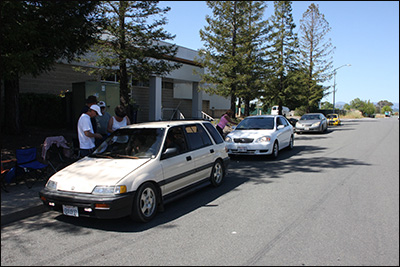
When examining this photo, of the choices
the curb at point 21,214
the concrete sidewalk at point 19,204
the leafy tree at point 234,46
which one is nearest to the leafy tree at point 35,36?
the concrete sidewalk at point 19,204

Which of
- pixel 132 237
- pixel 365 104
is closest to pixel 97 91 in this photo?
pixel 132 237

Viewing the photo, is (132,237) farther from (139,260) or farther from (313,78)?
(313,78)

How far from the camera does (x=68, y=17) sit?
361 inches

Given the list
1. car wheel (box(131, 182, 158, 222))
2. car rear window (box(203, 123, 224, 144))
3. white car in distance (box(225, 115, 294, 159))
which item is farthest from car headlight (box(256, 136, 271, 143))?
car wheel (box(131, 182, 158, 222))

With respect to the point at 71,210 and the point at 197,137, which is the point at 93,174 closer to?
the point at 71,210

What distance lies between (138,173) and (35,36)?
19.3 feet

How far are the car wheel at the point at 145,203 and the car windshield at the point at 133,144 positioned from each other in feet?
2.15

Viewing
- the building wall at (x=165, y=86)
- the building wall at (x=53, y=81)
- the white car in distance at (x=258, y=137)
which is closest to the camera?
the white car in distance at (x=258, y=137)

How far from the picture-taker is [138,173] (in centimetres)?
482

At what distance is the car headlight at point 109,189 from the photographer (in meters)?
4.49

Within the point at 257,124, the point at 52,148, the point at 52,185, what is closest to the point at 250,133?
the point at 257,124

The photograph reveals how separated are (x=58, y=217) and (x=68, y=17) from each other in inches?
252

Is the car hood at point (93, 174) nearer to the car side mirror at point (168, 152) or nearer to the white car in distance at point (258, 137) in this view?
the car side mirror at point (168, 152)

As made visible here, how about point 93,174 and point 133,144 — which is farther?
point 133,144
